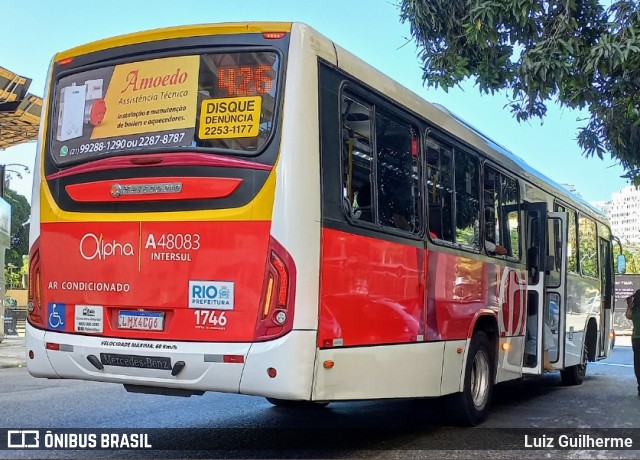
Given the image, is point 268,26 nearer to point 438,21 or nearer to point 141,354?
point 141,354

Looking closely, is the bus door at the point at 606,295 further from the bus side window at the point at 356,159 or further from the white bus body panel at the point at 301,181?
the white bus body panel at the point at 301,181

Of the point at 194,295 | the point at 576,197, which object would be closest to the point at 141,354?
the point at 194,295

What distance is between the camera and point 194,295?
17.6 feet

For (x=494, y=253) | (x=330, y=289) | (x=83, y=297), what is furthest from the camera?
(x=494, y=253)

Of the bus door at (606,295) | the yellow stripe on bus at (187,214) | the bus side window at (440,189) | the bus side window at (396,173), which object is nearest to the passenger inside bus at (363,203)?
the bus side window at (396,173)

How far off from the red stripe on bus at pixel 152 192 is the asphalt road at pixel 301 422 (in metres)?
2.08

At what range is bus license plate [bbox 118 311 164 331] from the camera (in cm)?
548

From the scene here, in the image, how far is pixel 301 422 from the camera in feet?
25.4

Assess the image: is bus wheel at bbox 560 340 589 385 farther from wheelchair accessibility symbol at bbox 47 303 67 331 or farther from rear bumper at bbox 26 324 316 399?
wheelchair accessibility symbol at bbox 47 303 67 331

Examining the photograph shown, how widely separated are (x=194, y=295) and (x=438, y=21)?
5.29 meters

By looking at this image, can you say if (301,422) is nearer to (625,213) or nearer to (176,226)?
(176,226)

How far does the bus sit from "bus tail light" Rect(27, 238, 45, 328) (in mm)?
18

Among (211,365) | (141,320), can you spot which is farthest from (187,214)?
(211,365)

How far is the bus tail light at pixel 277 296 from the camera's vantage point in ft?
16.8
